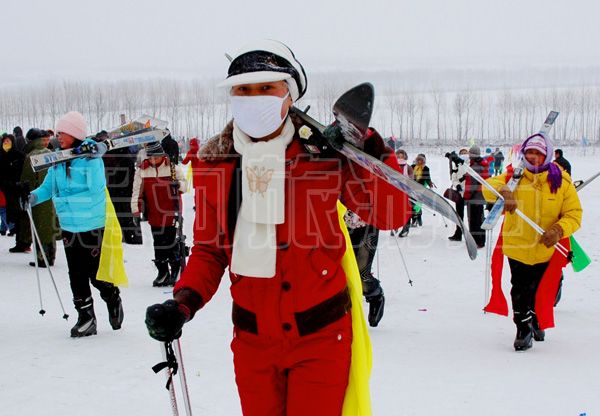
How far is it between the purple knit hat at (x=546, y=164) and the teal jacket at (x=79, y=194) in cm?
370

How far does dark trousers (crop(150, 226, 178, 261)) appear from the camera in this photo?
789 centimetres

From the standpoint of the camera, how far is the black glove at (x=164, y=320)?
220 cm

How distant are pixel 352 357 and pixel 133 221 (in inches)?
350

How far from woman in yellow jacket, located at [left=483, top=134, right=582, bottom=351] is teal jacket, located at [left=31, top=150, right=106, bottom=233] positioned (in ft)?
11.5

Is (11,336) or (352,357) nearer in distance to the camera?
(352,357)

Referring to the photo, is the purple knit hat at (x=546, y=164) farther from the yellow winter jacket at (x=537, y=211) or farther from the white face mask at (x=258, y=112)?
the white face mask at (x=258, y=112)

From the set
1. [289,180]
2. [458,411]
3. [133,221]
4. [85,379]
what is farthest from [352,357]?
[133,221]

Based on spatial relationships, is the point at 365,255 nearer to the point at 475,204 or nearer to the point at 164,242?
the point at 164,242

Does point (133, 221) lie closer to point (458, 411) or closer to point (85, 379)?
point (85, 379)

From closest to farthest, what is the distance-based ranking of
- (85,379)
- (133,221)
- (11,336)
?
(85,379) < (11,336) < (133,221)

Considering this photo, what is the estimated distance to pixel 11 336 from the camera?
5.49 meters

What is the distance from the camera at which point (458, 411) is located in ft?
12.8

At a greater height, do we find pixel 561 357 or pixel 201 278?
pixel 201 278

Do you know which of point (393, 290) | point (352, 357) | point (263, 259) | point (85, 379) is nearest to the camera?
point (263, 259)
